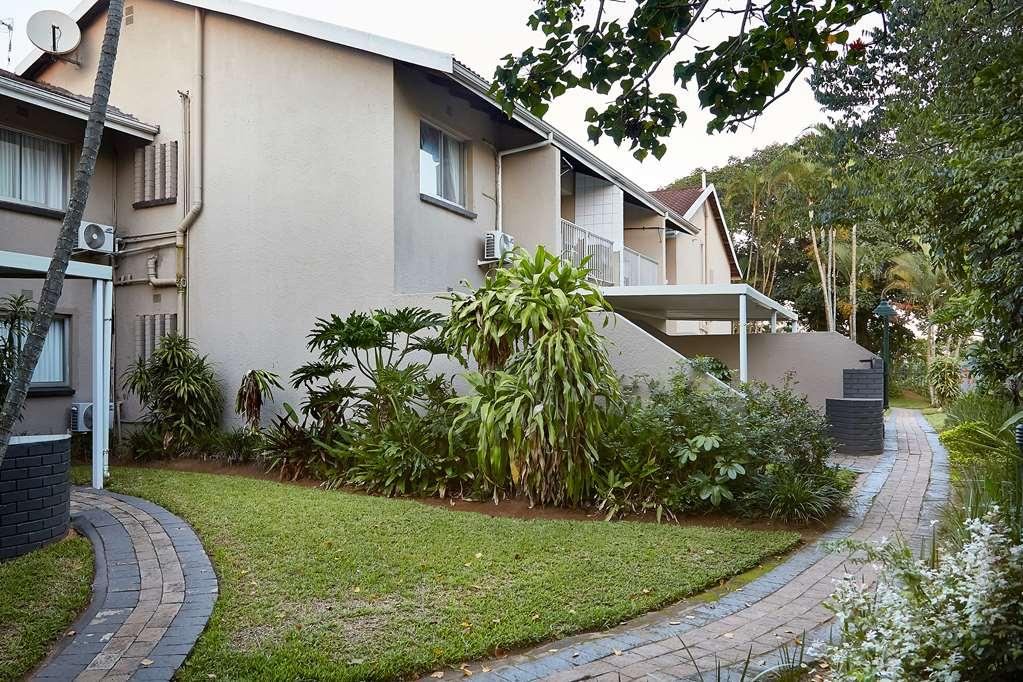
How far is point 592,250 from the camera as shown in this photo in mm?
15828

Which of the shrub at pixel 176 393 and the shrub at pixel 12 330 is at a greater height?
the shrub at pixel 12 330

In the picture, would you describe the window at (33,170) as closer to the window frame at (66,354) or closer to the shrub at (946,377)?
the window frame at (66,354)

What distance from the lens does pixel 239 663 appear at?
12.4 feet

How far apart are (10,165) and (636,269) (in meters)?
12.6

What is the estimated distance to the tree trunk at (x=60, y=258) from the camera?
12.9ft

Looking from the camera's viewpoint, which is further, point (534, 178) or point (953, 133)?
point (534, 178)

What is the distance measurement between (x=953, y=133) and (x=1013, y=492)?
4.62 metres

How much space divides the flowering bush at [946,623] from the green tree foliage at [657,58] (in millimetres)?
2591

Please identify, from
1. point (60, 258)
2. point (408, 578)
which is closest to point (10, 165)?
point (60, 258)

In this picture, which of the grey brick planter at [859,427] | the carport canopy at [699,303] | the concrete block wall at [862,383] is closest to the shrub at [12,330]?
the carport canopy at [699,303]

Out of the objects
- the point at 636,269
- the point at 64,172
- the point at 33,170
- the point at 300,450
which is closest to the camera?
the point at 300,450

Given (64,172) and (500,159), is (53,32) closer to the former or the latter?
(64,172)

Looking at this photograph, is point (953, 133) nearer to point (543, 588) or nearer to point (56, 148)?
point (543, 588)

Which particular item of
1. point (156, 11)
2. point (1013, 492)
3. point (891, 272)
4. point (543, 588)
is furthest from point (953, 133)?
point (891, 272)
